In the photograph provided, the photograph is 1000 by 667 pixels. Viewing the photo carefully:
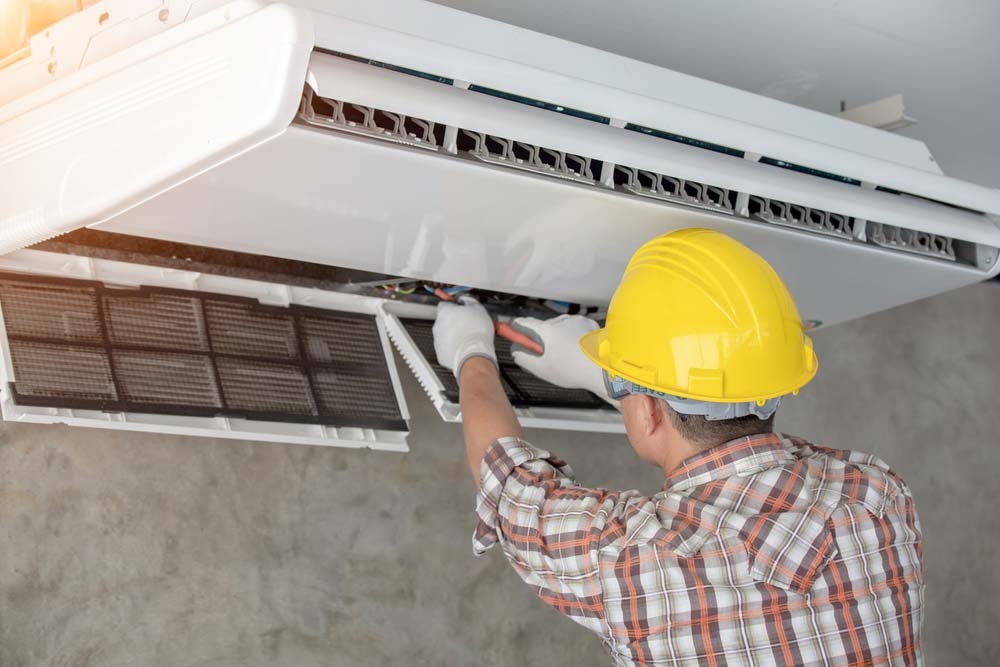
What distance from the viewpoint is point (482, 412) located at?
1.57m

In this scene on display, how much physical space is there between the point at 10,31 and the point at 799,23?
1.48 m

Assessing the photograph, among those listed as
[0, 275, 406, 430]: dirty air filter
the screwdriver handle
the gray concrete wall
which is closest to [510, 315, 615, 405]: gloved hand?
the screwdriver handle

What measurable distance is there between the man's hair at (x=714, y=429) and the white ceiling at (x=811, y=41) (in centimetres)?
85

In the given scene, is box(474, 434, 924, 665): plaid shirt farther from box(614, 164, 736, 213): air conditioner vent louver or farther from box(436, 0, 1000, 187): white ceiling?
box(436, 0, 1000, 187): white ceiling

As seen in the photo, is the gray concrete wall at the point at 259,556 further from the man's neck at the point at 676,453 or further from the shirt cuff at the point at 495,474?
→ the man's neck at the point at 676,453

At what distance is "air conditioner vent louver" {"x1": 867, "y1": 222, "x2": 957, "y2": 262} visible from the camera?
5.75 feet

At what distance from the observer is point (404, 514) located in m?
2.21

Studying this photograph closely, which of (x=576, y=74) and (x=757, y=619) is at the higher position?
(x=576, y=74)

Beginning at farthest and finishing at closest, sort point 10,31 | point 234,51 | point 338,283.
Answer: point 338,283 → point 10,31 → point 234,51

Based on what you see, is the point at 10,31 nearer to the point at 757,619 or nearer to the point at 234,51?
the point at 234,51

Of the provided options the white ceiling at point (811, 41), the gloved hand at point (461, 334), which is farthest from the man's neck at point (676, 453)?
the white ceiling at point (811, 41)

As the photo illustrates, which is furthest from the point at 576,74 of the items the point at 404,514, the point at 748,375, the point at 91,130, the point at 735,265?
the point at 404,514

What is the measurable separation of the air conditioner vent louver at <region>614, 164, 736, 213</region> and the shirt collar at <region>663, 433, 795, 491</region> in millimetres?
404

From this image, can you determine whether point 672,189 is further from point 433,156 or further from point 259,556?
point 259,556
